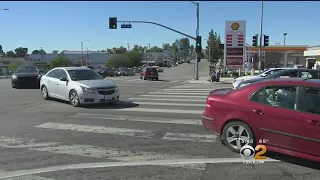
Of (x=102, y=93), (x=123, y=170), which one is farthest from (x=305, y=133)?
(x=102, y=93)

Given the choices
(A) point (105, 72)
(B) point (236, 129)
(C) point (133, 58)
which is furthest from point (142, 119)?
(C) point (133, 58)

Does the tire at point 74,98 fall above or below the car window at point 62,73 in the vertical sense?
below

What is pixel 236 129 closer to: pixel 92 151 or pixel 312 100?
pixel 312 100

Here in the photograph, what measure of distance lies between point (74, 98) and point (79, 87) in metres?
0.51

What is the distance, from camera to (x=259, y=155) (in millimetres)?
6387

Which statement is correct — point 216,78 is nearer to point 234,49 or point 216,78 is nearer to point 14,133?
point 234,49

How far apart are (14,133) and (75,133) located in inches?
57.9

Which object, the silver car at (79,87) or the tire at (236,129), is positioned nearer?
the tire at (236,129)

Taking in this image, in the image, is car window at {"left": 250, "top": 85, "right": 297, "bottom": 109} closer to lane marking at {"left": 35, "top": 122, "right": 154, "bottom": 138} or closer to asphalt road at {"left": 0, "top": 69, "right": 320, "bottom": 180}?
asphalt road at {"left": 0, "top": 69, "right": 320, "bottom": 180}

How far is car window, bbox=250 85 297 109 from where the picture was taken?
603cm

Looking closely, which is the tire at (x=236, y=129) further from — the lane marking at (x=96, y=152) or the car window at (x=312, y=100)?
the car window at (x=312, y=100)
